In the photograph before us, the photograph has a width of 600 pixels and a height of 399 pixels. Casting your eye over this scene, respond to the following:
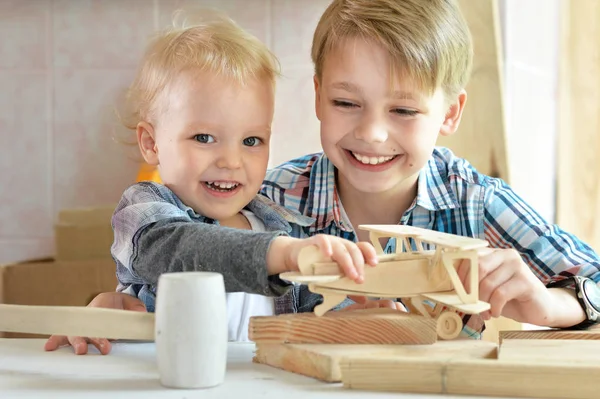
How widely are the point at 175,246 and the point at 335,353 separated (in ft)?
0.99

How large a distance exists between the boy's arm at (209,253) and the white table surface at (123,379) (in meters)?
0.10

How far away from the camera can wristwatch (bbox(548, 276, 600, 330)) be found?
1.19 meters

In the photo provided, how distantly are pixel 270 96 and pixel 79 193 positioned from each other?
135cm

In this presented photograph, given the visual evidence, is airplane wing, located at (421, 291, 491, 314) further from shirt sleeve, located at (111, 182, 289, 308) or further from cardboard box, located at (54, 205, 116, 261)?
cardboard box, located at (54, 205, 116, 261)

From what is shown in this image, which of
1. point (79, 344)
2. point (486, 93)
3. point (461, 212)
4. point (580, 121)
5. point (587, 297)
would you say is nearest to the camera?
point (79, 344)

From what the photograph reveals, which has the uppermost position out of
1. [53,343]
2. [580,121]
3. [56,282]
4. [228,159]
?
[580,121]

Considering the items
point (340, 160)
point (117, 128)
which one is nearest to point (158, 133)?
point (340, 160)

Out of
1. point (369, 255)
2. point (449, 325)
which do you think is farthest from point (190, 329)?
point (449, 325)

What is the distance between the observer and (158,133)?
4.35 feet

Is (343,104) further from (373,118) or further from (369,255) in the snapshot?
(369,255)

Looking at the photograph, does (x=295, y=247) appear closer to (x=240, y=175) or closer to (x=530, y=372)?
(x=530, y=372)

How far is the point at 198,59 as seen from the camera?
4.21ft

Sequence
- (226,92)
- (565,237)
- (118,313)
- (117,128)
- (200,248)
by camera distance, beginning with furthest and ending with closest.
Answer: (117,128) → (565,237) → (226,92) → (200,248) → (118,313)

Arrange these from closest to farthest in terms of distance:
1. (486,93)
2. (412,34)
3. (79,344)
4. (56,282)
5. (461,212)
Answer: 1. (79,344)
2. (412,34)
3. (461,212)
4. (486,93)
5. (56,282)
